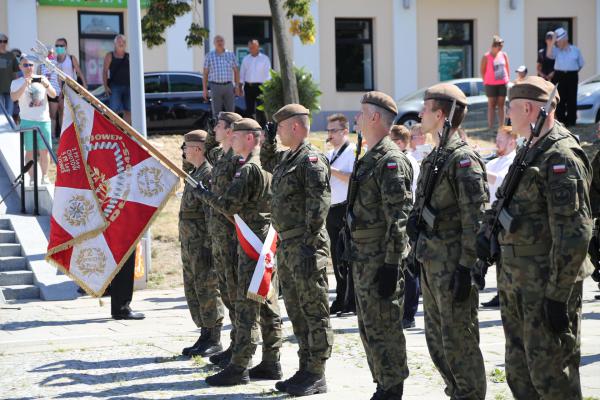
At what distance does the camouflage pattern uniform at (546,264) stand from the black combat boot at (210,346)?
3915 millimetres

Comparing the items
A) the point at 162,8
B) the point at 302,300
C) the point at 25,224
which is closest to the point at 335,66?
the point at 162,8

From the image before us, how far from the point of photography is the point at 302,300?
23.9ft

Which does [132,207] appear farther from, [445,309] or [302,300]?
[445,309]

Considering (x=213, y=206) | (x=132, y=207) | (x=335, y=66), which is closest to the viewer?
A: (x=213, y=206)

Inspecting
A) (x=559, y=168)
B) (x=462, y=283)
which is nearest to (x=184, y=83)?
(x=462, y=283)

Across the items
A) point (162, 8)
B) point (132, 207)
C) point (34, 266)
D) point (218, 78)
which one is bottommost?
point (34, 266)

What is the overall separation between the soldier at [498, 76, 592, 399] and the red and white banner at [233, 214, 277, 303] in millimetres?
2458

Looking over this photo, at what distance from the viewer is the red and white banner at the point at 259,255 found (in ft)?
24.9

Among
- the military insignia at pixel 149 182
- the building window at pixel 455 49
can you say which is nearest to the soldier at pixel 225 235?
the military insignia at pixel 149 182

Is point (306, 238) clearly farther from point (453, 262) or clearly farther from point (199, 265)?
point (199, 265)

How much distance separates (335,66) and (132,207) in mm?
21742

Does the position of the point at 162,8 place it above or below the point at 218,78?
above

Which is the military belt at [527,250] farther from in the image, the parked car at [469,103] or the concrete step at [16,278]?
the parked car at [469,103]

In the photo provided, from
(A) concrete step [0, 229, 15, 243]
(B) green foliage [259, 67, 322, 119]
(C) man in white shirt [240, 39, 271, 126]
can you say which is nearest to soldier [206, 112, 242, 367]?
(A) concrete step [0, 229, 15, 243]
